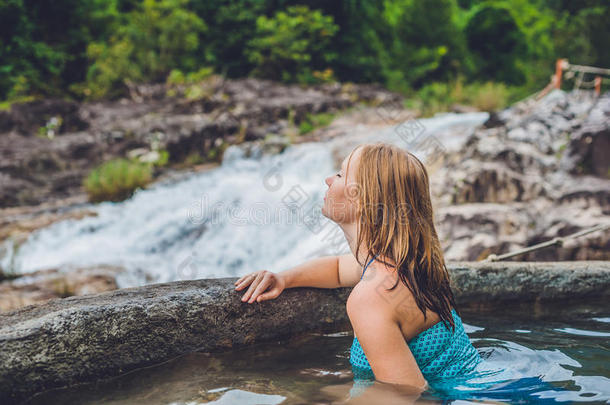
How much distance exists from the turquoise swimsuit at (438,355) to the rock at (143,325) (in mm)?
504

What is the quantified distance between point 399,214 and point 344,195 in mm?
216

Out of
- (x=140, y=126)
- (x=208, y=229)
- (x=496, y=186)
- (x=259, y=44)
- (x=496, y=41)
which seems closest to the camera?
(x=496, y=186)

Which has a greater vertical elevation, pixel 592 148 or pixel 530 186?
pixel 592 148

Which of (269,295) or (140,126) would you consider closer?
(269,295)

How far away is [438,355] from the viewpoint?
1.79 m

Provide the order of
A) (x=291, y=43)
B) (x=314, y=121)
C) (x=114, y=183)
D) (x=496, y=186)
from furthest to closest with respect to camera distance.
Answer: (x=291, y=43) < (x=314, y=121) < (x=114, y=183) < (x=496, y=186)

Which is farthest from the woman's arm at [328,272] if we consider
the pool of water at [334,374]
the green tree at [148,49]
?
the green tree at [148,49]

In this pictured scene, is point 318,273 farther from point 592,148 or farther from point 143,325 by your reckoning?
point 592,148

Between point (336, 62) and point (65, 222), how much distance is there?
37.9ft

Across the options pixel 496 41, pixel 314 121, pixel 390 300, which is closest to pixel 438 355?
pixel 390 300

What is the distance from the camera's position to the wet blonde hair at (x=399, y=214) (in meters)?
1.70

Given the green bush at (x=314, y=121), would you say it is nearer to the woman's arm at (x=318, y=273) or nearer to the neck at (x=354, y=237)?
the woman's arm at (x=318, y=273)

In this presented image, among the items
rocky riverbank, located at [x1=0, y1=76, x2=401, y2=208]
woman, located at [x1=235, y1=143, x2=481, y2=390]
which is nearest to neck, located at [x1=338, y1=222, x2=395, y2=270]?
woman, located at [x1=235, y1=143, x2=481, y2=390]

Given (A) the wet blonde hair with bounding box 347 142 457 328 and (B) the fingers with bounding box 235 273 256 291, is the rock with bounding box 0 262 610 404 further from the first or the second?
(A) the wet blonde hair with bounding box 347 142 457 328
